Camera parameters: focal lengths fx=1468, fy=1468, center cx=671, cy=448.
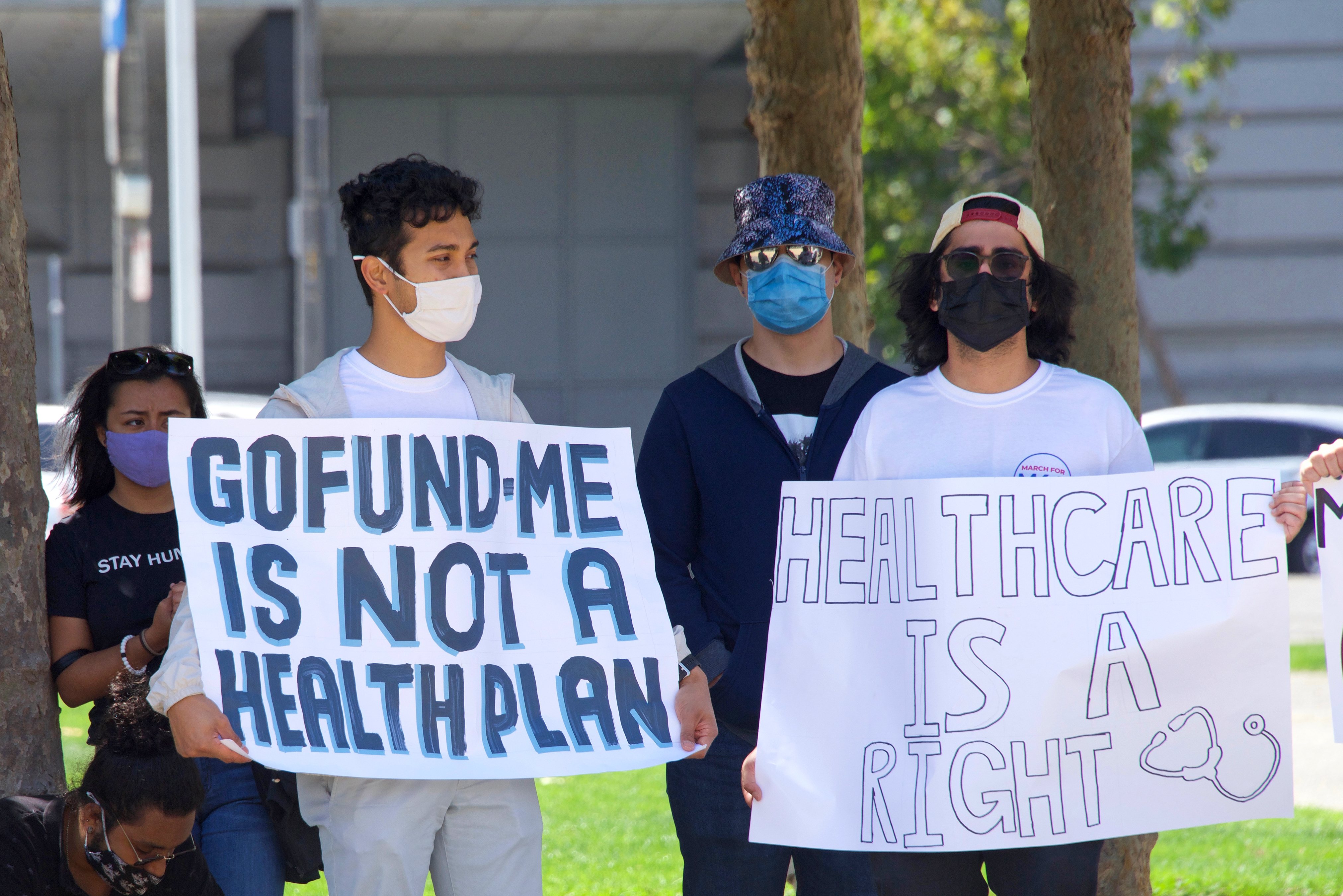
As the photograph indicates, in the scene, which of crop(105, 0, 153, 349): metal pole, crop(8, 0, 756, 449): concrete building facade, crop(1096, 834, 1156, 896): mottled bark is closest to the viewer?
crop(1096, 834, 1156, 896): mottled bark

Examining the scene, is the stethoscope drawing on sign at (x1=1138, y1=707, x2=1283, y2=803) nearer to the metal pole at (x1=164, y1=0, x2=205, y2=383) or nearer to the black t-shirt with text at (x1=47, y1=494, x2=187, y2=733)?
the black t-shirt with text at (x1=47, y1=494, x2=187, y2=733)

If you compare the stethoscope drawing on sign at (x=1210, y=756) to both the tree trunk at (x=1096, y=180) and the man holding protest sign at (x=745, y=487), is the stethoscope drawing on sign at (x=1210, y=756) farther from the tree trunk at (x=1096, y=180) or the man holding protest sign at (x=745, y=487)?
the tree trunk at (x=1096, y=180)

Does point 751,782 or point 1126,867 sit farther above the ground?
point 751,782

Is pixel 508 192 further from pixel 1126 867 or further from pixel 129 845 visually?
pixel 129 845

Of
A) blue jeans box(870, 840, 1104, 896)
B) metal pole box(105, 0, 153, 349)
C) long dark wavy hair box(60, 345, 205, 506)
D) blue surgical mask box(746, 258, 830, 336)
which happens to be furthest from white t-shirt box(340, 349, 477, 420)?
metal pole box(105, 0, 153, 349)

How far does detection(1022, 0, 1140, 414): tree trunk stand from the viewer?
4.32 metres

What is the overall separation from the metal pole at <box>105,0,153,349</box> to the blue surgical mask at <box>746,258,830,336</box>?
873cm

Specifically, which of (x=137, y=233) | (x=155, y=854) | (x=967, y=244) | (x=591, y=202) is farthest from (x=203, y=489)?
(x=591, y=202)

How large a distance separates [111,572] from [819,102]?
9.13 feet

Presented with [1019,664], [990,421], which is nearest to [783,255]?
[990,421]

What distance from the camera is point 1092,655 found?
2.93 meters

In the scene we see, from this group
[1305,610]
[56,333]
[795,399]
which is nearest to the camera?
[795,399]

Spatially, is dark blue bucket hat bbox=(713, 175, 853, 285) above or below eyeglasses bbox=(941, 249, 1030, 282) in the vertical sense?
above

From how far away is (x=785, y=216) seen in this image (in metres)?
3.26
